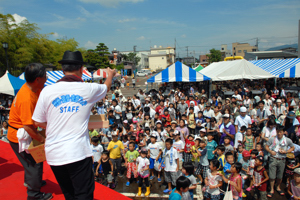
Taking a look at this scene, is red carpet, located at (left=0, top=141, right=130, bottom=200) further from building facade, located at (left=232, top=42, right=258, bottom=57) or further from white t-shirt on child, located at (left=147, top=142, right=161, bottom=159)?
building facade, located at (left=232, top=42, right=258, bottom=57)

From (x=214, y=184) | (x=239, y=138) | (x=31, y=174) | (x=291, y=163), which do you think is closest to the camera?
(x=31, y=174)

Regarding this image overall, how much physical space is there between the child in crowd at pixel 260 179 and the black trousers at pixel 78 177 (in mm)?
4528

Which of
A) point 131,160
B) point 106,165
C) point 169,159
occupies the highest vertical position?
point 169,159

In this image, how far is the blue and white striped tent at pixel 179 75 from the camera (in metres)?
12.6

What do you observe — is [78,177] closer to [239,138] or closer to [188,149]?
[188,149]

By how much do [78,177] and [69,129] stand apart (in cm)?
39

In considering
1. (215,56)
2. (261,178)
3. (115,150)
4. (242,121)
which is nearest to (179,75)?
(242,121)

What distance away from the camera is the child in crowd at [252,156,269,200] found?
4.70 metres

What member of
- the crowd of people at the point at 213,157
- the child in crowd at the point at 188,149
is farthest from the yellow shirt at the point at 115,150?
the child in crowd at the point at 188,149

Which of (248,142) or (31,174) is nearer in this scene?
(31,174)

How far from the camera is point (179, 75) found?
12.7m

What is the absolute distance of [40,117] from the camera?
157cm

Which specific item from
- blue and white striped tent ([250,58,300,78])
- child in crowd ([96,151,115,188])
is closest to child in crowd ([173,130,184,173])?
child in crowd ([96,151,115,188])

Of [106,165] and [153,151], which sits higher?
[153,151]
